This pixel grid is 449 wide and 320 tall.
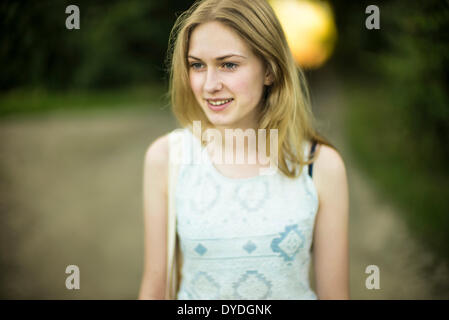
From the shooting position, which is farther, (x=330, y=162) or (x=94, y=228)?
(x=94, y=228)

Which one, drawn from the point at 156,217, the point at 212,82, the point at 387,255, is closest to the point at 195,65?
the point at 212,82

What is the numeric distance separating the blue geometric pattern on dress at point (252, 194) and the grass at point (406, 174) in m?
2.82

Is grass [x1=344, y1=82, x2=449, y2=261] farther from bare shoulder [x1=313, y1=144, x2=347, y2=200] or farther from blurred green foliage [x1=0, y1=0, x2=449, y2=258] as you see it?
bare shoulder [x1=313, y1=144, x2=347, y2=200]

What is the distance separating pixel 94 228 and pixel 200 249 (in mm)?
3617

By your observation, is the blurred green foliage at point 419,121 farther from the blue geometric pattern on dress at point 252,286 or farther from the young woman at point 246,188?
the blue geometric pattern on dress at point 252,286

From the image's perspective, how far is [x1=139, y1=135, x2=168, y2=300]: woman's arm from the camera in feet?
5.86

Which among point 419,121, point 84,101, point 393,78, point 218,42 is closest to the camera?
point 218,42

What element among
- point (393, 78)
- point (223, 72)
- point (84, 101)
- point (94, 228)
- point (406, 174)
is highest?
point (84, 101)

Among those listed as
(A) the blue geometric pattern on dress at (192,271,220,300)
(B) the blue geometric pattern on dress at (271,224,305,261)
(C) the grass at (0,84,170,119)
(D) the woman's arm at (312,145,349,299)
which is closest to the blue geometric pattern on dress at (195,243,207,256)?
(A) the blue geometric pattern on dress at (192,271,220,300)

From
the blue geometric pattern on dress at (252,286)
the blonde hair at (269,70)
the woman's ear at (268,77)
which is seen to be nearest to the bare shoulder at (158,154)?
the blonde hair at (269,70)

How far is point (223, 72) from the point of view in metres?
1.65

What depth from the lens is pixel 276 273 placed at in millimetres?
1681

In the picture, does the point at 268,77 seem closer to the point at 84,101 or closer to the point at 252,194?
the point at 252,194
